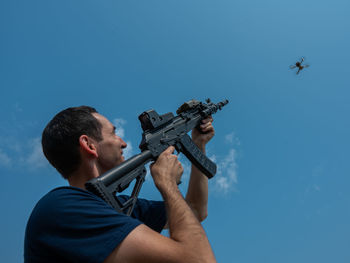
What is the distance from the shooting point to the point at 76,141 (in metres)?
3.12

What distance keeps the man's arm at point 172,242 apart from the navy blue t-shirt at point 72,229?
3.2 inches

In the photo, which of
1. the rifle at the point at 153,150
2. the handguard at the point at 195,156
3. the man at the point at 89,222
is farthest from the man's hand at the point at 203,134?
the man at the point at 89,222

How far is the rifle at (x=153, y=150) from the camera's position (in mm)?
2752

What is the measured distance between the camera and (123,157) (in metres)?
3.55

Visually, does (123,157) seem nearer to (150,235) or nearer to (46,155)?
(46,155)

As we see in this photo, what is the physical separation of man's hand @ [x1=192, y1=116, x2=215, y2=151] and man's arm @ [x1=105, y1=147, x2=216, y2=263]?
9.64 feet

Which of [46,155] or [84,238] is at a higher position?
[46,155]

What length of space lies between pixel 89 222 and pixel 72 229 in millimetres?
142

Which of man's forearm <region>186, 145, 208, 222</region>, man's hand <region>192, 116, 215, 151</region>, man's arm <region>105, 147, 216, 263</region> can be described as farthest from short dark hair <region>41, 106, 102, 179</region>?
man's hand <region>192, 116, 215, 151</region>

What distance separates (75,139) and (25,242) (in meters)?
1.19

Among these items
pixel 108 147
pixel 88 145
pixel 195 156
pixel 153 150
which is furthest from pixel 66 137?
pixel 195 156

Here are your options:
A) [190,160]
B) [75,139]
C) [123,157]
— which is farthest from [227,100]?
[75,139]

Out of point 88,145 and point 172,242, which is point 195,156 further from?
point 172,242

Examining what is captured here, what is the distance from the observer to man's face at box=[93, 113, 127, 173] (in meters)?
3.24
